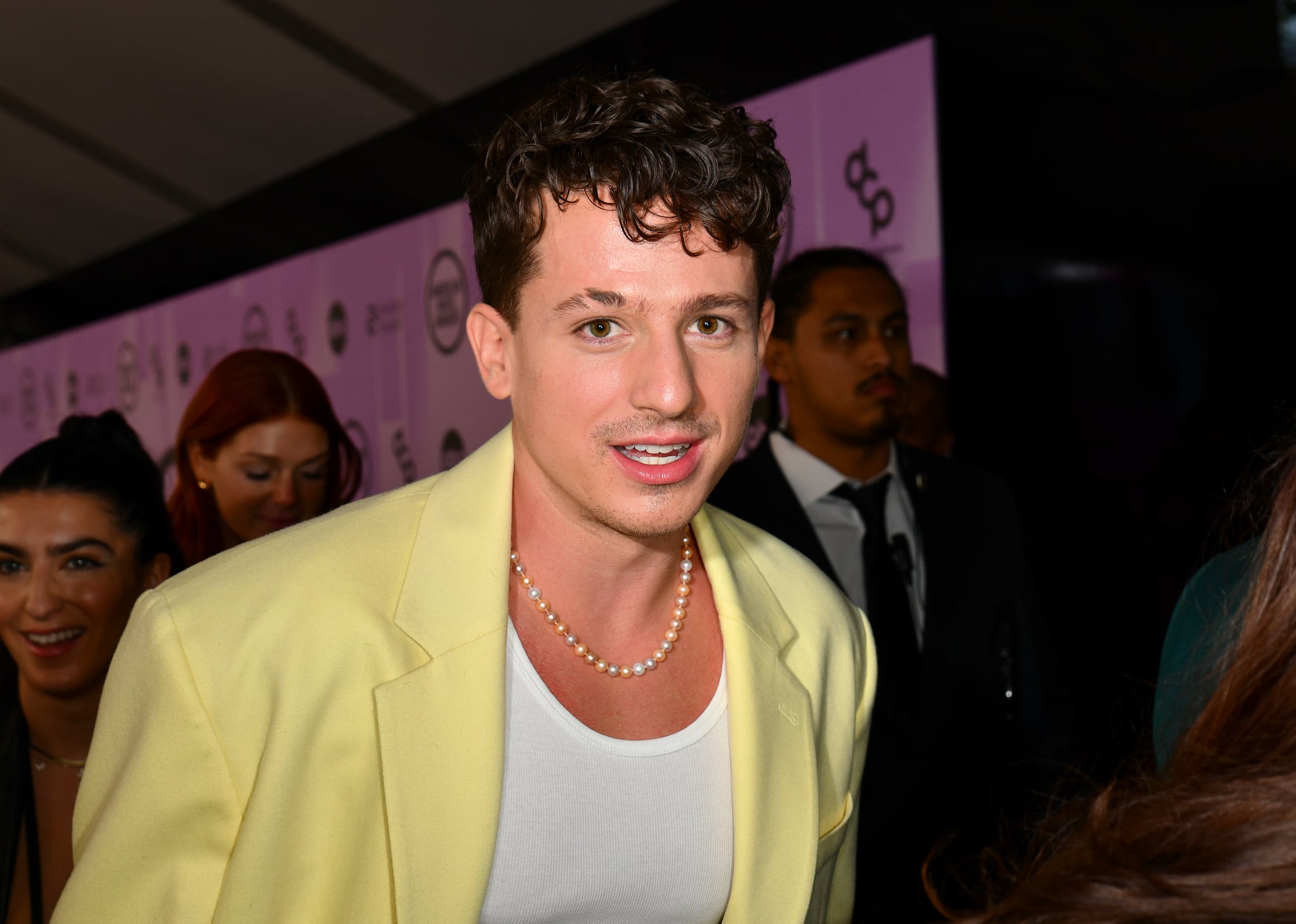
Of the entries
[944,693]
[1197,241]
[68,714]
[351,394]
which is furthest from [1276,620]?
[351,394]

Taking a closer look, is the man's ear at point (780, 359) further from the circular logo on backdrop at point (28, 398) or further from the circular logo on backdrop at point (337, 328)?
the circular logo on backdrop at point (28, 398)

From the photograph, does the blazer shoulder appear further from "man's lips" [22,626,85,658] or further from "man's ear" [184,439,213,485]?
"man's ear" [184,439,213,485]

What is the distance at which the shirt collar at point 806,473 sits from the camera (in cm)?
288

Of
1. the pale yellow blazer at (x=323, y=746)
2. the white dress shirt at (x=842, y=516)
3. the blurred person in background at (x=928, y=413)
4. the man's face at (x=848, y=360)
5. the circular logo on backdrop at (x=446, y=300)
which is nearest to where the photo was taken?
the pale yellow blazer at (x=323, y=746)

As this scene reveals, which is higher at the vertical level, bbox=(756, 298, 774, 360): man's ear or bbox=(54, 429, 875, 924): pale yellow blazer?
bbox=(756, 298, 774, 360): man's ear

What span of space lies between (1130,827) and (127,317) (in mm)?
7355

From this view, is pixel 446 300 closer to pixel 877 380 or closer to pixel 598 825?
pixel 877 380

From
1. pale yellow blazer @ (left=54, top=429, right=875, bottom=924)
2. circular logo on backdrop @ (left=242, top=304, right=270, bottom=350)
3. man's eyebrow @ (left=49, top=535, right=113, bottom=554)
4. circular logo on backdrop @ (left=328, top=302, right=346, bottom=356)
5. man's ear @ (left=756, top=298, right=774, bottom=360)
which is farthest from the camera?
circular logo on backdrop @ (left=242, top=304, right=270, bottom=350)

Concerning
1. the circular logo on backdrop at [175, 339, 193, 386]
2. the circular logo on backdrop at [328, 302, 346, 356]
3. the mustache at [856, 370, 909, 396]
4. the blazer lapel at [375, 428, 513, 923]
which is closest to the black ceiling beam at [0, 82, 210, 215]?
the circular logo on backdrop at [175, 339, 193, 386]

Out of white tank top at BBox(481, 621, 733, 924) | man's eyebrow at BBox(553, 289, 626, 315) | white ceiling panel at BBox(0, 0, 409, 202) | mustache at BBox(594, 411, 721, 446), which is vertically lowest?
white tank top at BBox(481, 621, 733, 924)

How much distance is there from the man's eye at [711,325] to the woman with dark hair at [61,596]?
1.50m

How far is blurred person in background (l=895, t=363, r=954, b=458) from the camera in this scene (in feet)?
10.6

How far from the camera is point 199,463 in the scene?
3363 mm


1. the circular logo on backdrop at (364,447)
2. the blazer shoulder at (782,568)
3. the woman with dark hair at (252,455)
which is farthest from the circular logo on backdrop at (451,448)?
the blazer shoulder at (782,568)
